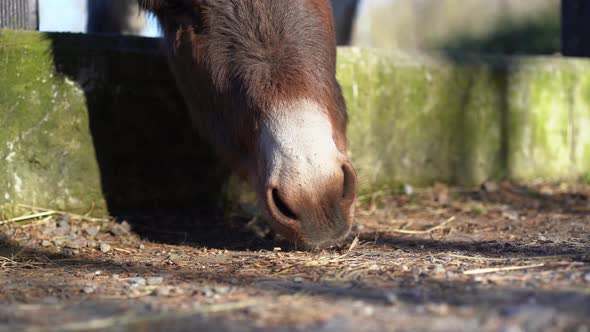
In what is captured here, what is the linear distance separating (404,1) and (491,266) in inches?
726

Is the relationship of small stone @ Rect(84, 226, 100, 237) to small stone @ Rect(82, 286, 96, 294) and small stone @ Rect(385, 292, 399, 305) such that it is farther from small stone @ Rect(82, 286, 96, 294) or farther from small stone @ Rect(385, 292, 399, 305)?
Result: small stone @ Rect(385, 292, 399, 305)

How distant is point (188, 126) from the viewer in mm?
4172

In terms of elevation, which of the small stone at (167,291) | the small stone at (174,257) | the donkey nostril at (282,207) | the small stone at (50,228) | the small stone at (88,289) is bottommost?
the small stone at (174,257)

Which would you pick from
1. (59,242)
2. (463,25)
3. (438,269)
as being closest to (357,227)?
(438,269)

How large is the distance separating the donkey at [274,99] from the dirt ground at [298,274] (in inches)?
8.7

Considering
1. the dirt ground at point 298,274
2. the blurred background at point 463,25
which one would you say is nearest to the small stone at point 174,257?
the dirt ground at point 298,274

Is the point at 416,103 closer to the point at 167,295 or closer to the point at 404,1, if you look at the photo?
the point at 167,295

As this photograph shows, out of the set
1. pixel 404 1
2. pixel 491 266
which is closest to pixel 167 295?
pixel 491 266

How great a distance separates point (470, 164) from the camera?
197 inches

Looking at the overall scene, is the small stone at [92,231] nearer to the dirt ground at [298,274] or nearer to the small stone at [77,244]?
the dirt ground at [298,274]

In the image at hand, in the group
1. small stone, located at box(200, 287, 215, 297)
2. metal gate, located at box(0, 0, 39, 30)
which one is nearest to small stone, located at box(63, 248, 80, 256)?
small stone, located at box(200, 287, 215, 297)

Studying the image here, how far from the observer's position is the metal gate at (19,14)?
4023 millimetres

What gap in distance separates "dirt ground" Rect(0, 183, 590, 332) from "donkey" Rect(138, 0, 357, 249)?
22cm

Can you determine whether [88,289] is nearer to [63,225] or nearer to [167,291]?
[167,291]
